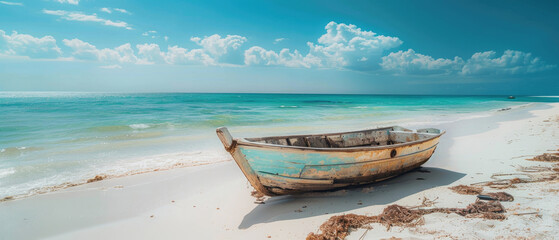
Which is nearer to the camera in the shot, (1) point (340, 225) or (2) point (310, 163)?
(1) point (340, 225)

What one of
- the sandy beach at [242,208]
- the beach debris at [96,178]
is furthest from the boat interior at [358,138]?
the beach debris at [96,178]

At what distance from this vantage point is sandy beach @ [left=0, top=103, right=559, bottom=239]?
363 cm

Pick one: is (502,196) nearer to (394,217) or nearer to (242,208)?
(394,217)

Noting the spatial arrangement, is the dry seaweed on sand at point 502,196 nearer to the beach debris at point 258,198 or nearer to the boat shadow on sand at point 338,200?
the boat shadow on sand at point 338,200

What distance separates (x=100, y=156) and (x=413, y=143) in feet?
27.3

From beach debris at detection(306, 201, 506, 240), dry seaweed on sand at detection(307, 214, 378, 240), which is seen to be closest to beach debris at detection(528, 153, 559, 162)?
beach debris at detection(306, 201, 506, 240)

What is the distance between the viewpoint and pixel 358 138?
6.80 metres

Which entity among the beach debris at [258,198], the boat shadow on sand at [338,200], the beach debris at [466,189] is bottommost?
the beach debris at [258,198]

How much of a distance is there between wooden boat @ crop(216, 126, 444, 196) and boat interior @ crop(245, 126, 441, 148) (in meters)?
0.36

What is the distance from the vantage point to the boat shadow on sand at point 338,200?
14.3ft

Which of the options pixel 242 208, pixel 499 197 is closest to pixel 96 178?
pixel 242 208

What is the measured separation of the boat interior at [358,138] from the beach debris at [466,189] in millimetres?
1345

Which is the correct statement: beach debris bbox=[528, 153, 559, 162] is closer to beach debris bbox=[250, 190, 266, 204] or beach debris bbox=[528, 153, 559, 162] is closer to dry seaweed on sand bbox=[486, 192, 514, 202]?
dry seaweed on sand bbox=[486, 192, 514, 202]

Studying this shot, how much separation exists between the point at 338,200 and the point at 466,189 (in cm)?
210
